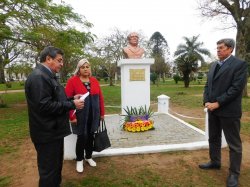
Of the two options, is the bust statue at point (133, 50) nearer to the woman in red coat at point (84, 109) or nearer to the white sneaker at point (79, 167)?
the woman in red coat at point (84, 109)

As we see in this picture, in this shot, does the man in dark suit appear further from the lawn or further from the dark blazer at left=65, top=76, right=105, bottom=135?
the dark blazer at left=65, top=76, right=105, bottom=135

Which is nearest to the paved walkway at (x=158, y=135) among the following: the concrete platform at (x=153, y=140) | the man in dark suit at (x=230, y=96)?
the concrete platform at (x=153, y=140)

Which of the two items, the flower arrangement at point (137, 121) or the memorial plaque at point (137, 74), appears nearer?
the flower arrangement at point (137, 121)

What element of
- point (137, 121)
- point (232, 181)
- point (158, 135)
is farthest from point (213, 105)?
point (137, 121)

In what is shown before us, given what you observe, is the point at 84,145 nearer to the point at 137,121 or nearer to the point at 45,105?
the point at 45,105

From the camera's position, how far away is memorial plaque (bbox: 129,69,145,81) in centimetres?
700

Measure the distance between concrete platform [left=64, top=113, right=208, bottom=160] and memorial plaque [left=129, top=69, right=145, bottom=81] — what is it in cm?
145

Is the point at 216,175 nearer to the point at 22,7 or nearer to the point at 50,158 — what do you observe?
the point at 50,158

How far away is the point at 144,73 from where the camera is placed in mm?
7059

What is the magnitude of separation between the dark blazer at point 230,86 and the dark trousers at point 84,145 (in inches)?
85.7

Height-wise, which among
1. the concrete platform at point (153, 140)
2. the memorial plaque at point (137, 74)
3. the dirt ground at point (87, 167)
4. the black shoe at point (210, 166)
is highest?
the memorial plaque at point (137, 74)

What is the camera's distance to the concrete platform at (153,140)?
4.98 metres

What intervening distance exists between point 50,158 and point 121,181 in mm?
1435

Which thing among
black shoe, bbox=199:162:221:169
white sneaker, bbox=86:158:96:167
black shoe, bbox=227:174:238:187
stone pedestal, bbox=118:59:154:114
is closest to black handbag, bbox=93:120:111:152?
white sneaker, bbox=86:158:96:167
